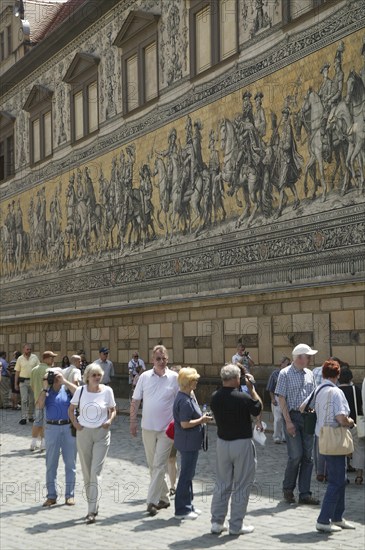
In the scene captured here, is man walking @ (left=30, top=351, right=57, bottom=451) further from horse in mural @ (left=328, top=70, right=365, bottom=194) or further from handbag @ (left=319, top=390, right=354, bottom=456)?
horse in mural @ (left=328, top=70, right=365, bottom=194)

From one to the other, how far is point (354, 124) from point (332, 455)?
9.19 metres

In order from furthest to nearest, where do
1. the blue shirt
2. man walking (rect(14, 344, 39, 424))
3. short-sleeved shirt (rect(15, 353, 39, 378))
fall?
short-sleeved shirt (rect(15, 353, 39, 378)) → man walking (rect(14, 344, 39, 424)) → the blue shirt

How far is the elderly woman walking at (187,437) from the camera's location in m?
9.45

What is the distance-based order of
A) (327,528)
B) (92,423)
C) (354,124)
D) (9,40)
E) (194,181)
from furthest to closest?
(9,40), (194,181), (354,124), (92,423), (327,528)

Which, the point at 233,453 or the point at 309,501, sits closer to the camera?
the point at 233,453

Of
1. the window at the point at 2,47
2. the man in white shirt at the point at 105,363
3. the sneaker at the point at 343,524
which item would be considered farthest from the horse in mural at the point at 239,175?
the window at the point at 2,47

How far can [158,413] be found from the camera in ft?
33.2

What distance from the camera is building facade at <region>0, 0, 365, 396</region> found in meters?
17.4

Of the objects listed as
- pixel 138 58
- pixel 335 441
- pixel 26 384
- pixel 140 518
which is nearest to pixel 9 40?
pixel 138 58

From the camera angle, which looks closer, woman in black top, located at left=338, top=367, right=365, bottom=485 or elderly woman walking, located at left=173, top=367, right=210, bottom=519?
elderly woman walking, located at left=173, top=367, right=210, bottom=519

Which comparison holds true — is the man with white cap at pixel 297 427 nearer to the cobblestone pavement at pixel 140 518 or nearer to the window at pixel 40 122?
the cobblestone pavement at pixel 140 518

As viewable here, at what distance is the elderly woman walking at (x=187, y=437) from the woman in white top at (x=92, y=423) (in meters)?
0.72

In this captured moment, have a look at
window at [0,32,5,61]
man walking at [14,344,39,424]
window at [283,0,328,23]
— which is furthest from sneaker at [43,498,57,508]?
window at [0,32,5,61]

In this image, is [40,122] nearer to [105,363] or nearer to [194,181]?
[194,181]
